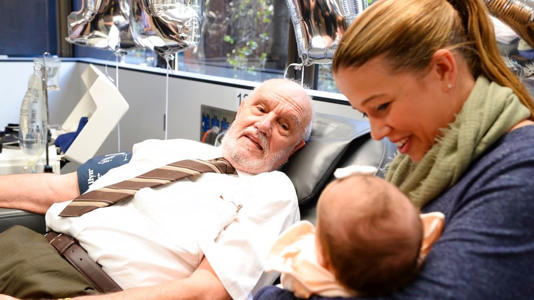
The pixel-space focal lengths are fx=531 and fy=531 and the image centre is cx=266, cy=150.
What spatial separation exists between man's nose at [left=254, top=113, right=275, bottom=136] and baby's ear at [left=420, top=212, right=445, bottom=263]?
114cm

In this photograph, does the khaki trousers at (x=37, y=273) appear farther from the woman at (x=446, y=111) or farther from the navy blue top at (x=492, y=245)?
the navy blue top at (x=492, y=245)

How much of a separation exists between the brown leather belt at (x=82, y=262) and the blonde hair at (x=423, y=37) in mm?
1023

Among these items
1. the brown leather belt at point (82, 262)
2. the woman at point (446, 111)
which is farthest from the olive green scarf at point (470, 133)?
the brown leather belt at point (82, 262)

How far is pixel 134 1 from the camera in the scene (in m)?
2.49

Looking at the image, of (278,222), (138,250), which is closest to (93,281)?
(138,250)

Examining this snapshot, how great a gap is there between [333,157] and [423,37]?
2.90 feet

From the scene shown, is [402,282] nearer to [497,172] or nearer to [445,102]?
[497,172]

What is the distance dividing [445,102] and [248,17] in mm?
3102

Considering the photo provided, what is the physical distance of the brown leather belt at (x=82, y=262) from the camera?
1.61 m

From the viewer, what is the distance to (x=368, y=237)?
0.81 m

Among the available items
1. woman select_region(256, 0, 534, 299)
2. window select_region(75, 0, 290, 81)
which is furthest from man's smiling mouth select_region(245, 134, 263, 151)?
window select_region(75, 0, 290, 81)

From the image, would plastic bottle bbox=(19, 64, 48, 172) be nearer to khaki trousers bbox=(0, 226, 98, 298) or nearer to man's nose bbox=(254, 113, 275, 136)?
khaki trousers bbox=(0, 226, 98, 298)

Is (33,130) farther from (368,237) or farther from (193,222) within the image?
(368,237)

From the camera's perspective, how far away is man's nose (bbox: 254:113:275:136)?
201 cm
